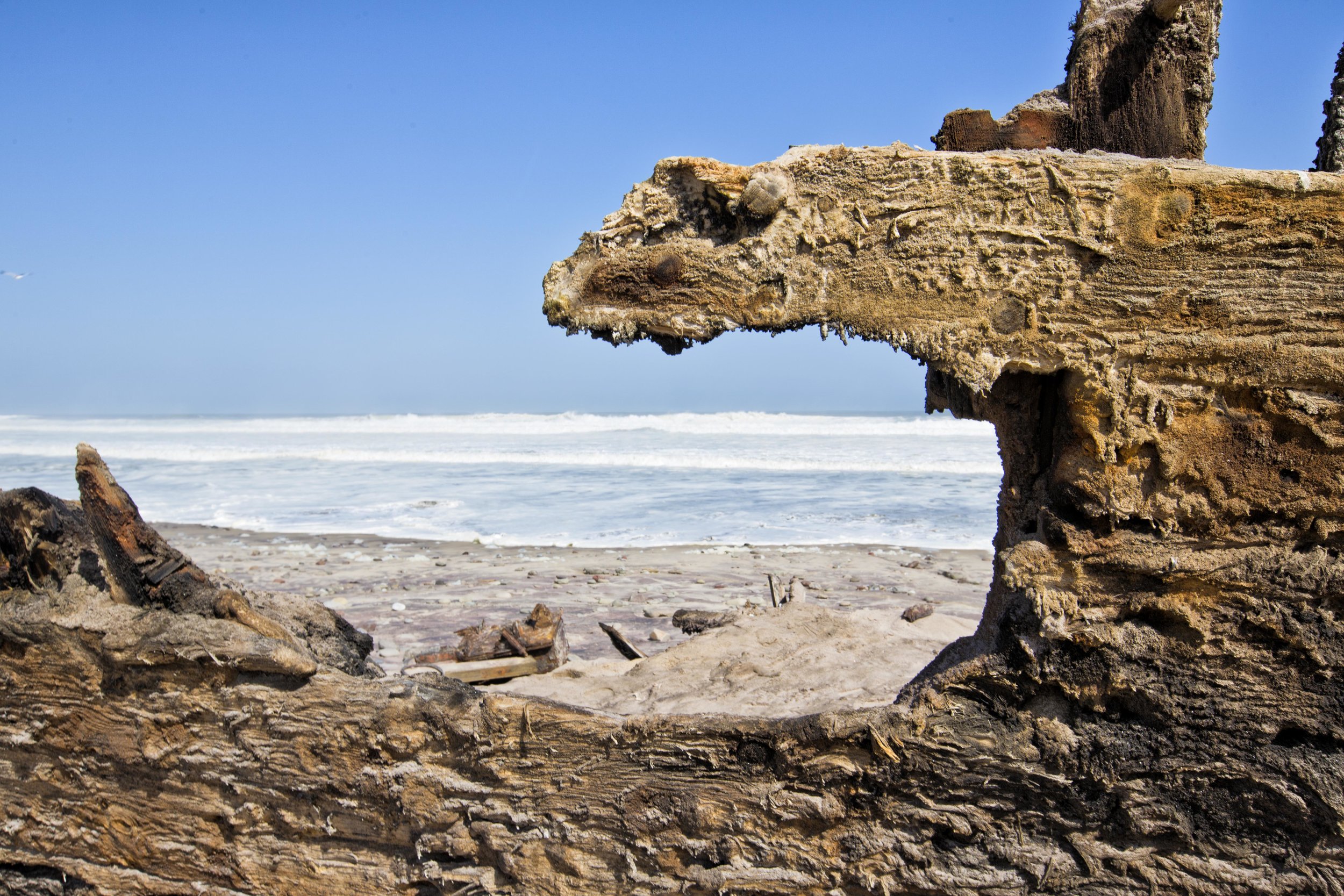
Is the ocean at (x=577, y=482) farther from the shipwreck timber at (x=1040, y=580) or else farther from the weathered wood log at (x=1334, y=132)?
the shipwreck timber at (x=1040, y=580)

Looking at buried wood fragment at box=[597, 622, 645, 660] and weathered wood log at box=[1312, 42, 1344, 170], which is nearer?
weathered wood log at box=[1312, 42, 1344, 170]

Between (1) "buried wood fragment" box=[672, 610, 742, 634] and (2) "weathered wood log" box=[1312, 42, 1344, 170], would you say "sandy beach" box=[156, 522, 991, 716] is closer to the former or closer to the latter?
(1) "buried wood fragment" box=[672, 610, 742, 634]

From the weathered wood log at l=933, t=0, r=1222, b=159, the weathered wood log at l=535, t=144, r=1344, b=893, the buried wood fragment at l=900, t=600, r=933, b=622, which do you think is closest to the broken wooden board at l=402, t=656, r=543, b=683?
the buried wood fragment at l=900, t=600, r=933, b=622

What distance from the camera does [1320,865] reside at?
6.44 ft

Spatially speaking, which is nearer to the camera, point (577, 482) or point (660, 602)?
point (660, 602)

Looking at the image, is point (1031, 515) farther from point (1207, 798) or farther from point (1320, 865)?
point (1320, 865)

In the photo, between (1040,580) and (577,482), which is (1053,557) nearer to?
(1040,580)

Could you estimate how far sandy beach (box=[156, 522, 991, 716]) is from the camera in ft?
11.6

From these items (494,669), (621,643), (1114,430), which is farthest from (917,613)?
(1114,430)

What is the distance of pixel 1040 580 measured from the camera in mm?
2031

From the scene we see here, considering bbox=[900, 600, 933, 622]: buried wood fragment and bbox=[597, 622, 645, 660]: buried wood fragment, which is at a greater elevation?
bbox=[900, 600, 933, 622]: buried wood fragment

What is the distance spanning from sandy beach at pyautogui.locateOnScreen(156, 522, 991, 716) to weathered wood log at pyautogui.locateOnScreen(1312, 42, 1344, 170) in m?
2.30

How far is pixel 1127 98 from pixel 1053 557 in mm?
1412

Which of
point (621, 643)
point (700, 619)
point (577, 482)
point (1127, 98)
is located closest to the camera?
point (1127, 98)
